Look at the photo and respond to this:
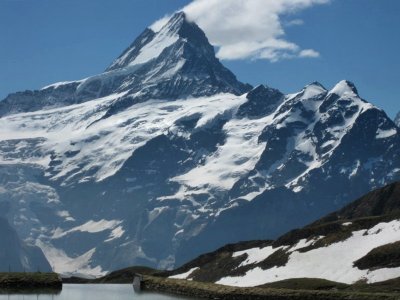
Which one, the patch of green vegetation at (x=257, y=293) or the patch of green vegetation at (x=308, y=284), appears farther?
the patch of green vegetation at (x=308, y=284)

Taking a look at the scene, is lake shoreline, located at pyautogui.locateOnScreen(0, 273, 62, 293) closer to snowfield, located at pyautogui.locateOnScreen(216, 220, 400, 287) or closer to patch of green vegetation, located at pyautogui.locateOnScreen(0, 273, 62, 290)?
patch of green vegetation, located at pyautogui.locateOnScreen(0, 273, 62, 290)

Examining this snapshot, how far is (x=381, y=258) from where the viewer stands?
17012cm

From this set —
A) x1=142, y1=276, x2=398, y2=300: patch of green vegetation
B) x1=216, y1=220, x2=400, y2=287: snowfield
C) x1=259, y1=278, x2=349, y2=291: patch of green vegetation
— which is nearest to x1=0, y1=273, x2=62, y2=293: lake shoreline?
x1=142, y1=276, x2=398, y2=300: patch of green vegetation

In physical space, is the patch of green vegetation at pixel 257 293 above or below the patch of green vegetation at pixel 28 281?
below

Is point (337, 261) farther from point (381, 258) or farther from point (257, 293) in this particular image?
point (257, 293)

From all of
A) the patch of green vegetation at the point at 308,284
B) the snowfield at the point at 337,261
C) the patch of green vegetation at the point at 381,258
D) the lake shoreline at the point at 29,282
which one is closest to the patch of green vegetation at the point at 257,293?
the patch of green vegetation at the point at 308,284

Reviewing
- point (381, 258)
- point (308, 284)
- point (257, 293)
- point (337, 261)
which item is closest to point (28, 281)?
point (257, 293)

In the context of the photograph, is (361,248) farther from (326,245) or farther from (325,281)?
(325,281)

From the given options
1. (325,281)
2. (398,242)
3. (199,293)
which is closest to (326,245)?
(398,242)

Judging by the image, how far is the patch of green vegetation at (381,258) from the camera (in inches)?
6549

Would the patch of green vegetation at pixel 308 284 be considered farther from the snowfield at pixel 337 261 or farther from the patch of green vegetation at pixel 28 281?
the patch of green vegetation at pixel 28 281

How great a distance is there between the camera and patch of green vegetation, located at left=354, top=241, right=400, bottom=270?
166m

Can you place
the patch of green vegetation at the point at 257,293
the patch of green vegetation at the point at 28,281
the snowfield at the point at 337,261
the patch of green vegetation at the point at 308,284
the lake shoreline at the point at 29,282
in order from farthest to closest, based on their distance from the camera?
the snowfield at the point at 337,261
the patch of green vegetation at the point at 308,284
the patch of green vegetation at the point at 28,281
the lake shoreline at the point at 29,282
the patch of green vegetation at the point at 257,293

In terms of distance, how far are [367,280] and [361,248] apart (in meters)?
27.0
